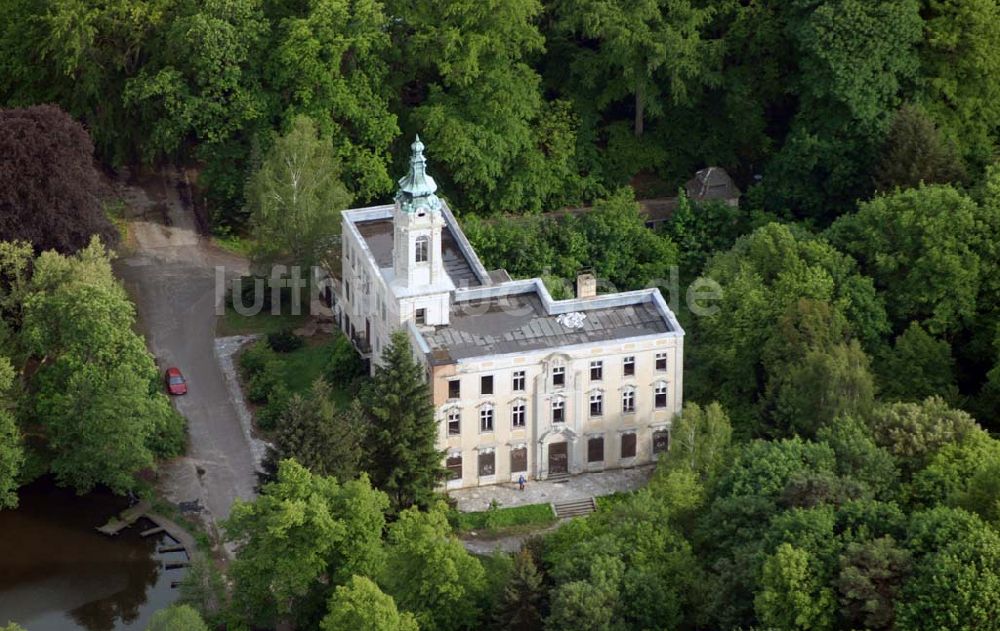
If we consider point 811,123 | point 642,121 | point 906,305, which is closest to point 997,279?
point 906,305

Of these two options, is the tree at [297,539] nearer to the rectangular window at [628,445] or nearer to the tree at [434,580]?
Result: the tree at [434,580]

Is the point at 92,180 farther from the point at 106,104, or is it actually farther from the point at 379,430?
the point at 379,430

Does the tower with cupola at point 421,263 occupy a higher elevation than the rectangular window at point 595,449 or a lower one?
higher

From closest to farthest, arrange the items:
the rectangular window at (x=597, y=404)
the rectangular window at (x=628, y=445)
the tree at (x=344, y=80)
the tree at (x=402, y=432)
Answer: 1. the tree at (x=402, y=432)
2. the rectangular window at (x=597, y=404)
3. the rectangular window at (x=628, y=445)
4. the tree at (x=344, y=80)

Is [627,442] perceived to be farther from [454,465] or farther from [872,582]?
[872,582]

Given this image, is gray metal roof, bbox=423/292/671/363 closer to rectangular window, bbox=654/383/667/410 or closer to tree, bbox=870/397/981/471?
rectangular window, bbox=654/383/667/410

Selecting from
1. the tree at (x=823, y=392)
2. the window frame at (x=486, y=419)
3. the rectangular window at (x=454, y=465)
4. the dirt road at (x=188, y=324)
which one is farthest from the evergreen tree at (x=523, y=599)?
the dirt road at (x=188, y=324)
